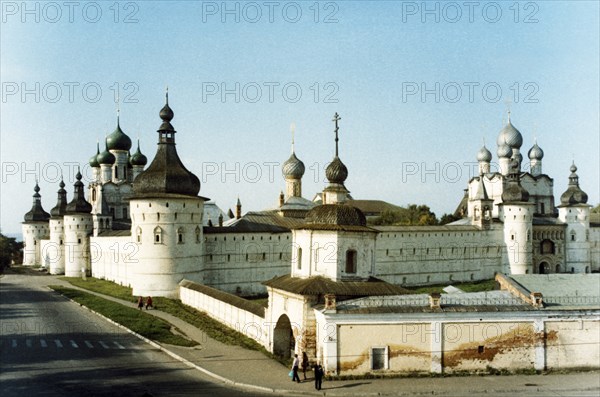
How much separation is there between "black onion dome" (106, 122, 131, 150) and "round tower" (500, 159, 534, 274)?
110ft

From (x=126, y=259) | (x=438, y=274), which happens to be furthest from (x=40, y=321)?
(x=438, y=274)

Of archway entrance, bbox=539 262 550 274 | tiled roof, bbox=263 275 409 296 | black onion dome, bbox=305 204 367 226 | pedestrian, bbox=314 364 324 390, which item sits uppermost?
black onion dome, bbox=305 204 367 226

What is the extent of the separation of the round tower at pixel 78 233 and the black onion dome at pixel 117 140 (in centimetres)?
692

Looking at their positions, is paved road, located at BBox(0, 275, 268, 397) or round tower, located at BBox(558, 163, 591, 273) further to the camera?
round tower, located at BBox(558, 163, 591, 273)

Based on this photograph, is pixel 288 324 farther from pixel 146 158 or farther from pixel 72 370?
pixel 146 158

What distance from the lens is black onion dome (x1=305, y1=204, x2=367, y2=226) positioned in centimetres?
2089

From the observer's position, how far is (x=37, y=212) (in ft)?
213

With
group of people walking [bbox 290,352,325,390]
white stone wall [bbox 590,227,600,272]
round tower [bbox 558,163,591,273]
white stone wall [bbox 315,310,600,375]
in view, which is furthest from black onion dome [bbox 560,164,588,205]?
group of people walking [bbox 290,352,325,390]

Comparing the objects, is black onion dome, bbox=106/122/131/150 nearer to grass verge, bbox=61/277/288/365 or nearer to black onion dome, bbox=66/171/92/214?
black onion dome, bbox=66/171/92/214

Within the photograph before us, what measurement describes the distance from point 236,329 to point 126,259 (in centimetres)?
1760

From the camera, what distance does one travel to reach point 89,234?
166ft

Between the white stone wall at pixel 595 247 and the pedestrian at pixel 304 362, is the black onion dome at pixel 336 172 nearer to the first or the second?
the pedestrian at pixel 304 362

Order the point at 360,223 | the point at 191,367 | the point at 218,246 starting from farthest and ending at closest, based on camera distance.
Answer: the point at 218,246 < the point at 360,223 < the point at 191,367

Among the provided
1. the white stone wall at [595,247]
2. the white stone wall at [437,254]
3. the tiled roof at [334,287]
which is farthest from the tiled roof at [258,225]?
the white stone wall at [595,247]
